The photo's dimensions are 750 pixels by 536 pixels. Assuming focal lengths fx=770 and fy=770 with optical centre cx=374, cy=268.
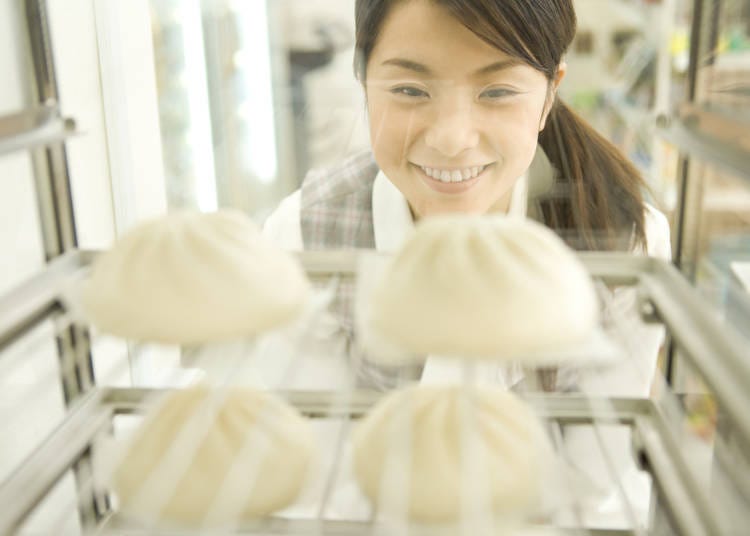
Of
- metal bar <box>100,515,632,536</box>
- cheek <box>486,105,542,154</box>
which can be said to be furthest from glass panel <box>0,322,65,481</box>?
cheek <box>486,105,542,154</box>

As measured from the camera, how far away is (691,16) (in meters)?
0.75

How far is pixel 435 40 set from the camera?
0.86m

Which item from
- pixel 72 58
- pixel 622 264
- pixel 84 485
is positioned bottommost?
pixel 84 485

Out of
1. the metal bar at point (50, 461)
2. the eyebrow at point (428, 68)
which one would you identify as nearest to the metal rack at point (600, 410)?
the metal bar at point (50, 461)

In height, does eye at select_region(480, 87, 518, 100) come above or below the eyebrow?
below

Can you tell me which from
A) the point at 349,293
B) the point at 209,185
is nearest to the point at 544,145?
the point at 349,293

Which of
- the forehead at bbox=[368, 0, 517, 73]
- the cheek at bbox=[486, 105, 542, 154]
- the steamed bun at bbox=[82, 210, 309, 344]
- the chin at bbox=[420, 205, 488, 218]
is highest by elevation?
the forehead at bbox=[368, 0, 517, 73]

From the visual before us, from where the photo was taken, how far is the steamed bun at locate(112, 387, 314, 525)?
0.54 meters

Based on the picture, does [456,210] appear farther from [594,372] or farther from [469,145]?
[594,372]

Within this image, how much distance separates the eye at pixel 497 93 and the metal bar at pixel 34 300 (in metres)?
0.46

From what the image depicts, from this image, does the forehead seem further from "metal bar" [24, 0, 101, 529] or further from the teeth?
"metal bar" [24, 0, 101, 529]

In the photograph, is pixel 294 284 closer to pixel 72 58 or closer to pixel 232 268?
pixel 232 268

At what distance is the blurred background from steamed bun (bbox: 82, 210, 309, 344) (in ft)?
0.44

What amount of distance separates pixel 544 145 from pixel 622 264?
0.28 meters
